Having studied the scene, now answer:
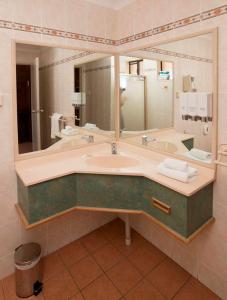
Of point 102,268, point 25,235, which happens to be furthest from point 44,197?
point 102,268

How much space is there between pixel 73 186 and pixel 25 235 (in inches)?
25.4

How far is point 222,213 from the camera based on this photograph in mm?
1408

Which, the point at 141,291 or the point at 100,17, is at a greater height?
the point at 100,17

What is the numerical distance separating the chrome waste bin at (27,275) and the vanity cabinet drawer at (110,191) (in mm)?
573

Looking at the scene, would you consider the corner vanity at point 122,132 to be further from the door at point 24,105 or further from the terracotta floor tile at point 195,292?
the terracotta floor tile at point 195,292

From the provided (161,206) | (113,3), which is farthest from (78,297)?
(113,3)

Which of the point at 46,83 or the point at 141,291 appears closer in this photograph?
the point at 141,291

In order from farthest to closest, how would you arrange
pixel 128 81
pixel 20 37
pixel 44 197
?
pixel 128 81
pixel 20 37
pixel 44 197

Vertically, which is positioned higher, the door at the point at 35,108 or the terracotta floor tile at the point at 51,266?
the door at the point at 35,108

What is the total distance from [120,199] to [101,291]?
691 mm

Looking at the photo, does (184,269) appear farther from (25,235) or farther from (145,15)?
(145,15)

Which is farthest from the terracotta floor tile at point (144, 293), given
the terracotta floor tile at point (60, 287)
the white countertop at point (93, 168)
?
the white countertop at point (93, 168)

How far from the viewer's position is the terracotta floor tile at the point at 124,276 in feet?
5.29

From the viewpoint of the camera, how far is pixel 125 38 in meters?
1.94
